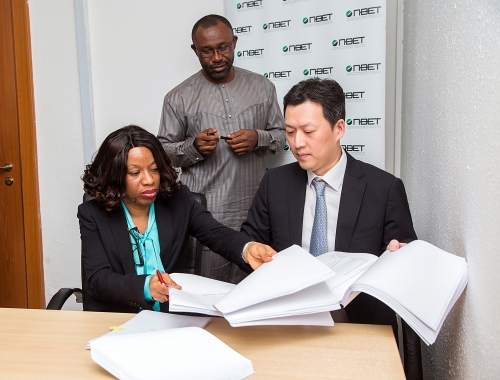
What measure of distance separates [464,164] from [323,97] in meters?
0.70

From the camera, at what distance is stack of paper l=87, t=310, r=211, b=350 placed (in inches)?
46.3

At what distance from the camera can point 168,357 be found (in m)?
0.97

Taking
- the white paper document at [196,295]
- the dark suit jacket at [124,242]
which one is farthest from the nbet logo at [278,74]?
the white paper document at [196,295]

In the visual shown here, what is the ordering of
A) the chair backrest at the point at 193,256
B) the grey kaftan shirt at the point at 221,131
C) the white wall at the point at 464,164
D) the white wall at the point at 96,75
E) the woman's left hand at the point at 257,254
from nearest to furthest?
the white wall at the point at 464,164, the woman's left hand at the point at 257,254, the chair backrest at the point at 193,256, the grey kaftan shirt at the point at 221,131, the white wall at the point at 96,75

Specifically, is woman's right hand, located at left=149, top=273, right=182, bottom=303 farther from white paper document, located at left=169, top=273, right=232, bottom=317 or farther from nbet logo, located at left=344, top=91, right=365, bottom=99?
nbet logo, located at left=344, top=91, right=365, bottom=99

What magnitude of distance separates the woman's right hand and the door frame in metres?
2.20

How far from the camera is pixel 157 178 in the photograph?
171cm

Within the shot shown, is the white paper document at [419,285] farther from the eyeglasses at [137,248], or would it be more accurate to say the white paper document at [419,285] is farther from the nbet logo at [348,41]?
the nbet logo at [348,41]

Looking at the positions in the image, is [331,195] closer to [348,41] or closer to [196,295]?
[196,295]

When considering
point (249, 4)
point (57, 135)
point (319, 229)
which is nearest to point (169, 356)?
point (319, 229)

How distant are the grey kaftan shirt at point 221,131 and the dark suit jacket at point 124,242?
54 cm

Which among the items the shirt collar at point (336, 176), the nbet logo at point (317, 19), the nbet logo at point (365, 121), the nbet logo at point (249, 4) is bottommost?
the shirt collar at point (336, 176)

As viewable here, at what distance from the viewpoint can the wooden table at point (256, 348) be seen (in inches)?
39.6

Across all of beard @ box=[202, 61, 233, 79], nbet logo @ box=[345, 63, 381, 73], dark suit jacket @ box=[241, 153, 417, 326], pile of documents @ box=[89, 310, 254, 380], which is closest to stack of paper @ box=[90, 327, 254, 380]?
pile of documents @ box=[89, 310, 254, 380]
